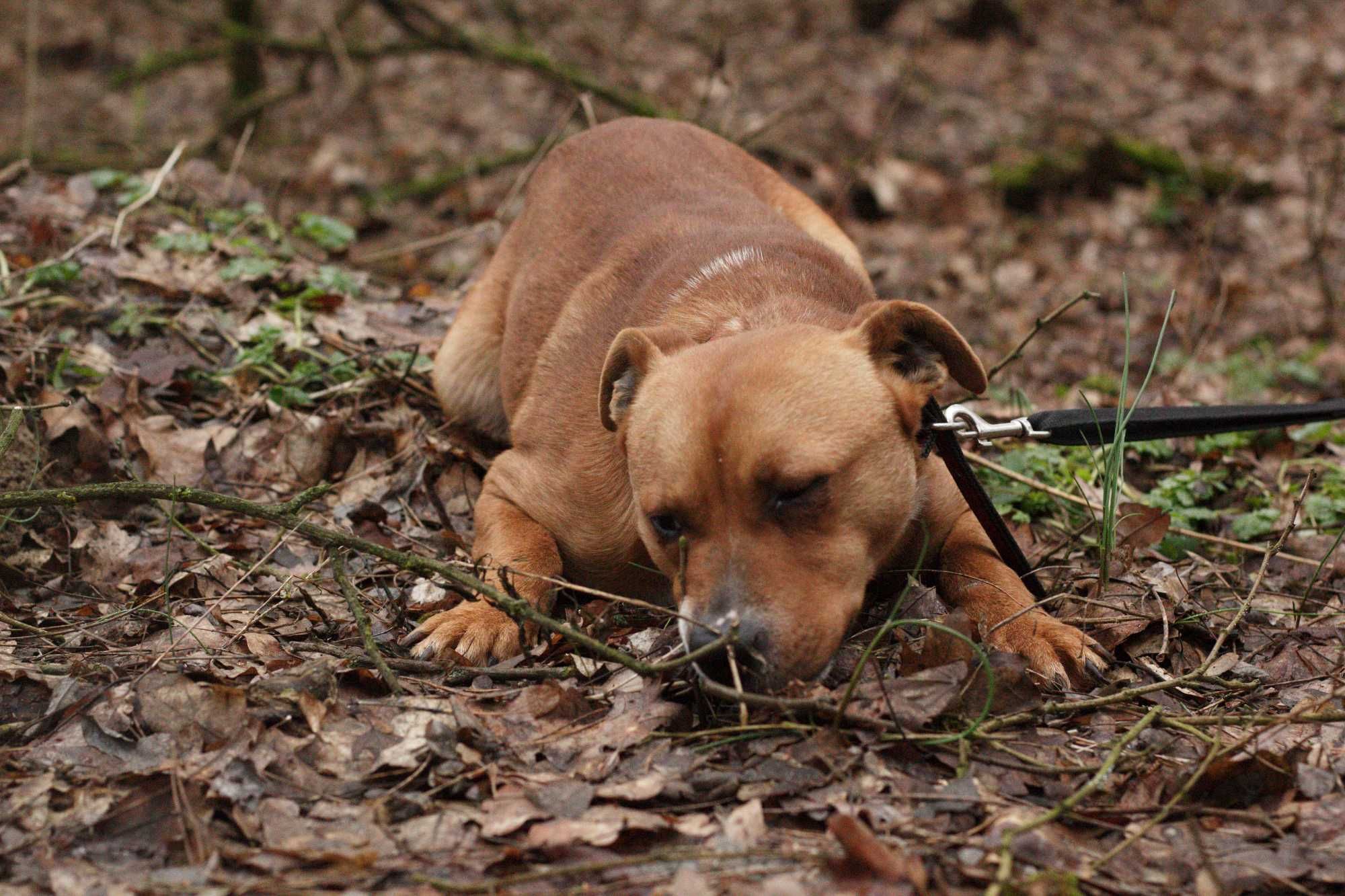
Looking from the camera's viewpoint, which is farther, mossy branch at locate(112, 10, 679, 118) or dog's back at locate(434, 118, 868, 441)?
mossy branch at locate(112, 10, 679, 118)

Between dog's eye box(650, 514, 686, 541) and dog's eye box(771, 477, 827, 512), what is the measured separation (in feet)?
0.95

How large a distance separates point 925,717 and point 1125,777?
1.60 ft

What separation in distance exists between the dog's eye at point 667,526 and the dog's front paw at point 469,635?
1.82 ft

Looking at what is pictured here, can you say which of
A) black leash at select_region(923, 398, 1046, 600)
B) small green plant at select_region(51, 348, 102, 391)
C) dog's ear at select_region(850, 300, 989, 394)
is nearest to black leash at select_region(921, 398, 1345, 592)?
black leash at select_region(923, 398, 1046, 600)

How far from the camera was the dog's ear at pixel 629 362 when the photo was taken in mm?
3730

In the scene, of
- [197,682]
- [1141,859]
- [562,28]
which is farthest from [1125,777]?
[562,28]

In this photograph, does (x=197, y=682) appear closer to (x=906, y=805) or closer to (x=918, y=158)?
(x=906, y=805)

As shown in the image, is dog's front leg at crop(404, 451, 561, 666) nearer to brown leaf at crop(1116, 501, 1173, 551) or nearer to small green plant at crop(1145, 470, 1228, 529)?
brown leaf at crop(1116, 501, 1173, 551)

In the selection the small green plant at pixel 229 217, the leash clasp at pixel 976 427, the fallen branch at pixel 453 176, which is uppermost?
the leash clasp at pixel 976 427

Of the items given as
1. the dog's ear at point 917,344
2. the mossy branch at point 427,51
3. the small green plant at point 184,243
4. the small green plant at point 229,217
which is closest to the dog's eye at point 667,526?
the dog's ear at point 917,344

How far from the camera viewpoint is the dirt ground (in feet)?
9.02

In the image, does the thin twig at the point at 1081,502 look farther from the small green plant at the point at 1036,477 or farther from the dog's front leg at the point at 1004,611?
the dog's front leg at the point at 1004,611

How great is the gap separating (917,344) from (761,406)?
2.01ft

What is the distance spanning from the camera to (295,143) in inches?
464
